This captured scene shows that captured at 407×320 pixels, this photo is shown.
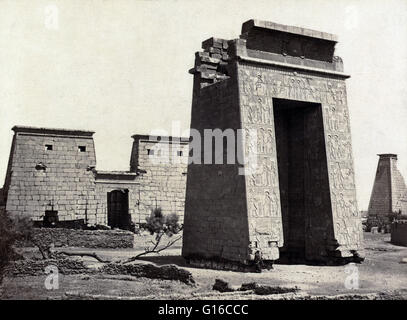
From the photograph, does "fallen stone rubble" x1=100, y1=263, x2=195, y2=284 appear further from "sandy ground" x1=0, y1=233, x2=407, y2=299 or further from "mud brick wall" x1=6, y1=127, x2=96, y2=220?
"mud brick wall" x1=6, y1=127, x2=96, y2=220

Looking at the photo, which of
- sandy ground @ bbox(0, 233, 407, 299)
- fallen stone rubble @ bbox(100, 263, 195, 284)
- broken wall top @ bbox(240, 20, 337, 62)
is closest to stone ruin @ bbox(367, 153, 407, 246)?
broken wall top @ bbox(240, 20, 337, 62)

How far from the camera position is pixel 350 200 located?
13875 millimetres

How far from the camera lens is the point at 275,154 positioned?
12.7 m

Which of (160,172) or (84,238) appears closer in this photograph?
(84,238)

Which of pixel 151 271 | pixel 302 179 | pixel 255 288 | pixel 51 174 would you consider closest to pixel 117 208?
pixel 51 174

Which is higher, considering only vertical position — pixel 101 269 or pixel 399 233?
pixel 399 233

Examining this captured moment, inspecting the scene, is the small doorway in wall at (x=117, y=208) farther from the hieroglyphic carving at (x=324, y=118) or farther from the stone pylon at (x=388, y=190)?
the stone pylon at (x=388, y=190)

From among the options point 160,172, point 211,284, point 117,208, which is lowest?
point 211,284

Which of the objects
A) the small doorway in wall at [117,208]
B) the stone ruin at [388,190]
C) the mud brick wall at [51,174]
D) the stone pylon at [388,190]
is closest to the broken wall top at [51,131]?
the mud brick wall at [51,174]

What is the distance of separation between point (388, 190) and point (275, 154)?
22.1 meters

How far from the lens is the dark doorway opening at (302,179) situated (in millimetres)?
13859

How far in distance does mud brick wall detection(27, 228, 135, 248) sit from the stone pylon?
18.1 metres

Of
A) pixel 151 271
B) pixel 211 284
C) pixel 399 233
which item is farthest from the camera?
pixel 399 233

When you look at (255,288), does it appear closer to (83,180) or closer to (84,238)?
(84,238)
